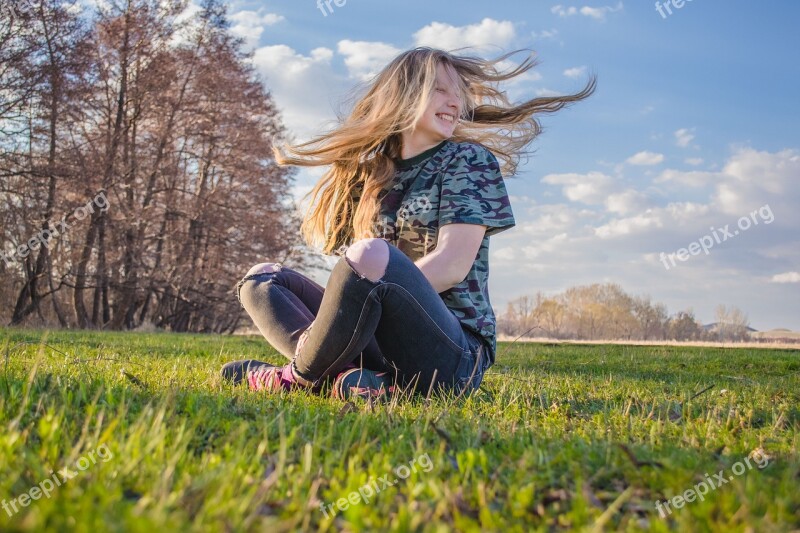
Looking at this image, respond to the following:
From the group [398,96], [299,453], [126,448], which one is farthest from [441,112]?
[126,448]

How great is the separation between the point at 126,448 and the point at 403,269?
165cm

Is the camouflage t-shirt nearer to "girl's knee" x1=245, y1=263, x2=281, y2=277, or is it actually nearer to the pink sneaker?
"girl's knee" x1=245, y1=263, x2=281, y2=277

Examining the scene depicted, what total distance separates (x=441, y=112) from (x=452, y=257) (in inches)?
41.0

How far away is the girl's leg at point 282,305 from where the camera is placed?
3691 millimetres

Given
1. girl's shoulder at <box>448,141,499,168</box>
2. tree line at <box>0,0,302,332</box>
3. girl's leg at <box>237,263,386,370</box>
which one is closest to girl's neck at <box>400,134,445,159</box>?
girl's shoulder at <box>448,141,499,168</box>

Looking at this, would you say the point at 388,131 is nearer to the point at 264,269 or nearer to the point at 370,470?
the point at 264,269

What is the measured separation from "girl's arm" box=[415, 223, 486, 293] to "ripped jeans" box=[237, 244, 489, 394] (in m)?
0.20

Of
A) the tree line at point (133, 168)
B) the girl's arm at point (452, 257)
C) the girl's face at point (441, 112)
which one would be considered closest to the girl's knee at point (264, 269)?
the girl's arm at point (452, 257)

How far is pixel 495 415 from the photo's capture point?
2865 millimetres

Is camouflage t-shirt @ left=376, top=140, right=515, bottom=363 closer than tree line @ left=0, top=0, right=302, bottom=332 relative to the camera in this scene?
Yes

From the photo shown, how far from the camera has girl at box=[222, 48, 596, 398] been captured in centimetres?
310

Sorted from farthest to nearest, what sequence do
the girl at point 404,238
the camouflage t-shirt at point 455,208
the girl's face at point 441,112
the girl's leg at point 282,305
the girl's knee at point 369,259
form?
1. the girl's face at point 441,112
2. the girl's leg at point 282,305
3. the camouflage t-shirt at point 455,208
4. the girl at point 404,238
5. the girl's knee at point 369,259

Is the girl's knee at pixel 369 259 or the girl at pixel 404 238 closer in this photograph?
the girl's knee at pixel 369 259

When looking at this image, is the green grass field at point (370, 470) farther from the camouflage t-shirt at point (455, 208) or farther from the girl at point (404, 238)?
the camouflage t-shirt at point (455, 208)
